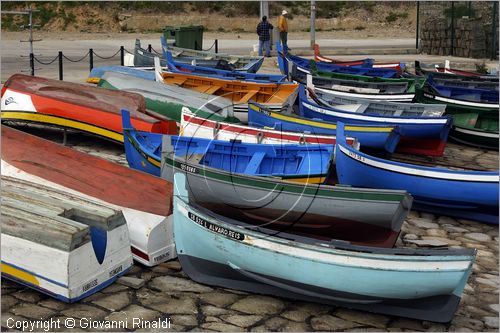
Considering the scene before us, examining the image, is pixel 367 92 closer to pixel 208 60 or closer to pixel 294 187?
pixel 208 60

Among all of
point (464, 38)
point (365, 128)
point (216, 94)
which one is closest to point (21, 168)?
point (365, 128)

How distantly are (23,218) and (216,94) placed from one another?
9.15 meters

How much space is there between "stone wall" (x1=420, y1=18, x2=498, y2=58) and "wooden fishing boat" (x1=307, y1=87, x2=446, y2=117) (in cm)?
1421

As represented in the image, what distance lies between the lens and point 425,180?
10.9 m

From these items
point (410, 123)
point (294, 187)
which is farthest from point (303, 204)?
point (410, 123)

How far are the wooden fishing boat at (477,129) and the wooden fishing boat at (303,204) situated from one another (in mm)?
7339

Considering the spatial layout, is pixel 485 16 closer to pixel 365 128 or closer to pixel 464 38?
pixel 464 38

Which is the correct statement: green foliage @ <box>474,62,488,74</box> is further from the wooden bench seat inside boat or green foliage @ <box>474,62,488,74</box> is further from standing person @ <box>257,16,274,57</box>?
the wooden bench seat inside boat

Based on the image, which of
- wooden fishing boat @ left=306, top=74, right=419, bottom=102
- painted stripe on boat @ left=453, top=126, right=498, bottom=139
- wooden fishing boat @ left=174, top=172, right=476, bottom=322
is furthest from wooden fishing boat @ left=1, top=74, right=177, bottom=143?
painted stripe on boat @ left=453, top=126, right=498, bottom=139

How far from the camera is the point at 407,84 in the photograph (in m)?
17.1

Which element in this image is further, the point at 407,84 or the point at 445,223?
the point at 407,84

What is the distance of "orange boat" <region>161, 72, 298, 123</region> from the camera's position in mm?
15844

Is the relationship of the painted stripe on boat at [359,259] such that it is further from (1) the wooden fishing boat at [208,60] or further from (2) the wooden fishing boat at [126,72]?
(1) the wooden fishing boat at [208,60]

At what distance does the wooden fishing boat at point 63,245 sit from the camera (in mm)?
7590
